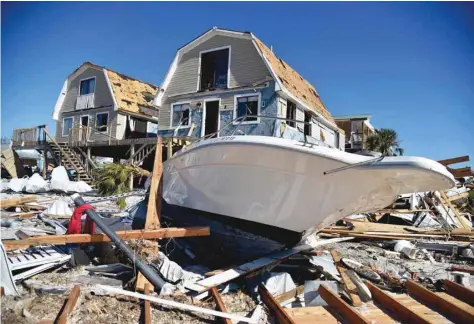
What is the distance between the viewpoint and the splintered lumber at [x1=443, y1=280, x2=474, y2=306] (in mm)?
3672

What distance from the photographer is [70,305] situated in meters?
2.98

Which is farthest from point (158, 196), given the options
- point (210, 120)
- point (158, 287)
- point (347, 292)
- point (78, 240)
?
point (210, 120)

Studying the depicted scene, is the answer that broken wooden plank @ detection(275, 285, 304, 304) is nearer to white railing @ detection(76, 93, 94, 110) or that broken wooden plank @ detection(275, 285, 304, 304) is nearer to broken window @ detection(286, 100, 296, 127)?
broken window @ detection(286, 100, 296, 127)

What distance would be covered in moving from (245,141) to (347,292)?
7.67ft

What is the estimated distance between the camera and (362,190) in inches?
130

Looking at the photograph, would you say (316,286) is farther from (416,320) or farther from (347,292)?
(416,320)

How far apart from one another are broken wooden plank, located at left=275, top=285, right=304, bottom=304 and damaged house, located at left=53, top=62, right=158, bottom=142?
1639 cm

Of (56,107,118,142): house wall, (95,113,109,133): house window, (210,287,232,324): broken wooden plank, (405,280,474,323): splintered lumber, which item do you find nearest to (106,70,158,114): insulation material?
(56,107,118,142): house wall

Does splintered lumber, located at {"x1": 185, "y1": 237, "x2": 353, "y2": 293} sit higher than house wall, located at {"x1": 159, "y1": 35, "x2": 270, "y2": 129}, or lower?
lower

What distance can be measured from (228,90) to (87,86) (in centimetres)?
1247

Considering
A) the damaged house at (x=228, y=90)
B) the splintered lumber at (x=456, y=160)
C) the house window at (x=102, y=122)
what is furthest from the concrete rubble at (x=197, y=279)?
the house window at (x=102, y=122)

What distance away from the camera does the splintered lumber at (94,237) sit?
12.6 feet

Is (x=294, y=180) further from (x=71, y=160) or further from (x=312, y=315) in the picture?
(x=71, y=160)

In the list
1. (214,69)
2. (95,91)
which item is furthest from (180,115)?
(95,91)
